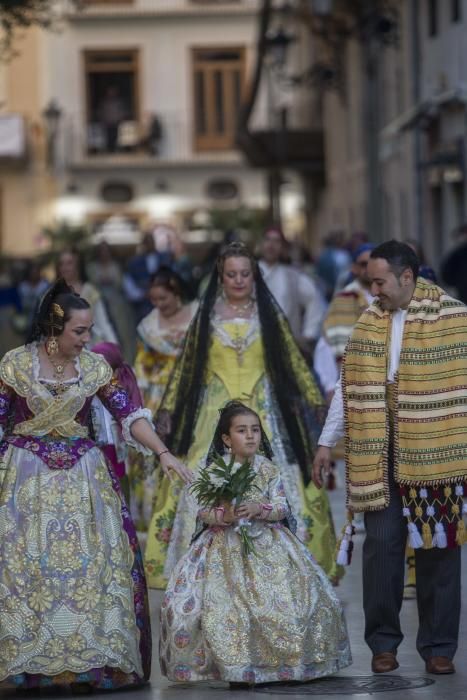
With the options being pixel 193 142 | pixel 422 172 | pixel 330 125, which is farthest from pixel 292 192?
pixel 422 172

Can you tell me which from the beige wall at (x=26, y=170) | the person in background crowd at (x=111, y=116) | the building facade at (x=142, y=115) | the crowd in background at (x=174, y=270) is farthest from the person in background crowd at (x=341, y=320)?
the person in background crowd at (x=111, y=116)

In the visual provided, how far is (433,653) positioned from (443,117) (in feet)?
62.3

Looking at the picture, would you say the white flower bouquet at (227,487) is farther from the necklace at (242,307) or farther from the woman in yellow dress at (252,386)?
the necklace at (242,307)

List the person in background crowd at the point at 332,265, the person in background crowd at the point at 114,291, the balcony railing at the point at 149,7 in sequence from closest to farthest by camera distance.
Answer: the person in background crowd at the point at 114,291, the person in background crowd at the point at 332,265, the balcony railing at the point at 149,7

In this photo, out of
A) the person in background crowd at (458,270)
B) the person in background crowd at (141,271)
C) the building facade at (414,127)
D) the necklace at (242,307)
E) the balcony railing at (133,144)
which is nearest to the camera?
the necklace at (242,307)

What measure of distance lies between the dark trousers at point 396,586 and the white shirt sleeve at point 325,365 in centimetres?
456

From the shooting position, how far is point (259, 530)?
27.8ft

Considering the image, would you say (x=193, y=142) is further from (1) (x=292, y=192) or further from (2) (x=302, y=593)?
(2) (x=302, y=593)

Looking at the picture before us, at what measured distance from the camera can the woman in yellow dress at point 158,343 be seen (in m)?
12.6

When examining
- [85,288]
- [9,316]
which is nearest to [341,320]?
[85,288]

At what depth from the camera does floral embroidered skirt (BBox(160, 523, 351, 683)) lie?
26.9 feet

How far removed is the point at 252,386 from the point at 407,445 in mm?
2395

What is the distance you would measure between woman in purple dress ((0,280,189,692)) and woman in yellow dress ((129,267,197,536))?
391 centimetres

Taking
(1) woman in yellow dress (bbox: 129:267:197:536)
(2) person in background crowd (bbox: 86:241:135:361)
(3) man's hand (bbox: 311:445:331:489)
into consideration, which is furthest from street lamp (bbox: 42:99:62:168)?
(3) man's hand (bbox: 311:445:331:489)
